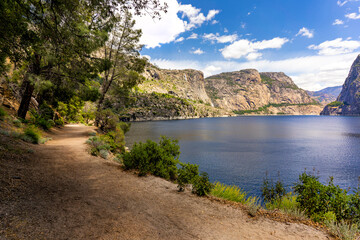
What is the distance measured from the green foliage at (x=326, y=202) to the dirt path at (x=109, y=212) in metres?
1.18

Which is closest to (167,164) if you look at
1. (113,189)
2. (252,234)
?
(113,189)

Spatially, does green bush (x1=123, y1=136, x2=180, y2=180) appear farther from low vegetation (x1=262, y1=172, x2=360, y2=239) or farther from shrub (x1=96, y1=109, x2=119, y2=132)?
shrub (x1=96, y1=109, x2=119, y2=132)

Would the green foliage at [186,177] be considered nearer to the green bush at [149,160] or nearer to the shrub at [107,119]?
the green bush at [149,160]

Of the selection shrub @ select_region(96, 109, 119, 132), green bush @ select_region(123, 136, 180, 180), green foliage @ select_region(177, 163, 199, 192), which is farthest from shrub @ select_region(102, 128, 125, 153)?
green foliage @ select_region(177, 163, 199, 192)

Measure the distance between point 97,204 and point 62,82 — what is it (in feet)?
49.9

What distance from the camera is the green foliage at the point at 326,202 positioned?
566 centimetres

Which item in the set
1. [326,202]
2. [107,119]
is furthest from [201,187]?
[107,119]

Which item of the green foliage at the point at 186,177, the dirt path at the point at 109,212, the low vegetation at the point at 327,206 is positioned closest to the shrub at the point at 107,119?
the dirt path at the point at 109,212

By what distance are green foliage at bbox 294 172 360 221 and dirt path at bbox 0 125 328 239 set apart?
3.87 ft

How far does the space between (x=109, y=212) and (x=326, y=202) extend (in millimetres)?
6968

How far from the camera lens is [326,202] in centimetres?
600

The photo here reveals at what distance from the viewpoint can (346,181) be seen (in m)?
18.5

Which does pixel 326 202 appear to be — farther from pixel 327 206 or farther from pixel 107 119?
pixel 107 119

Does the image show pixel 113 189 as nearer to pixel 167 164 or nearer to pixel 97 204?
pixel 97 204
